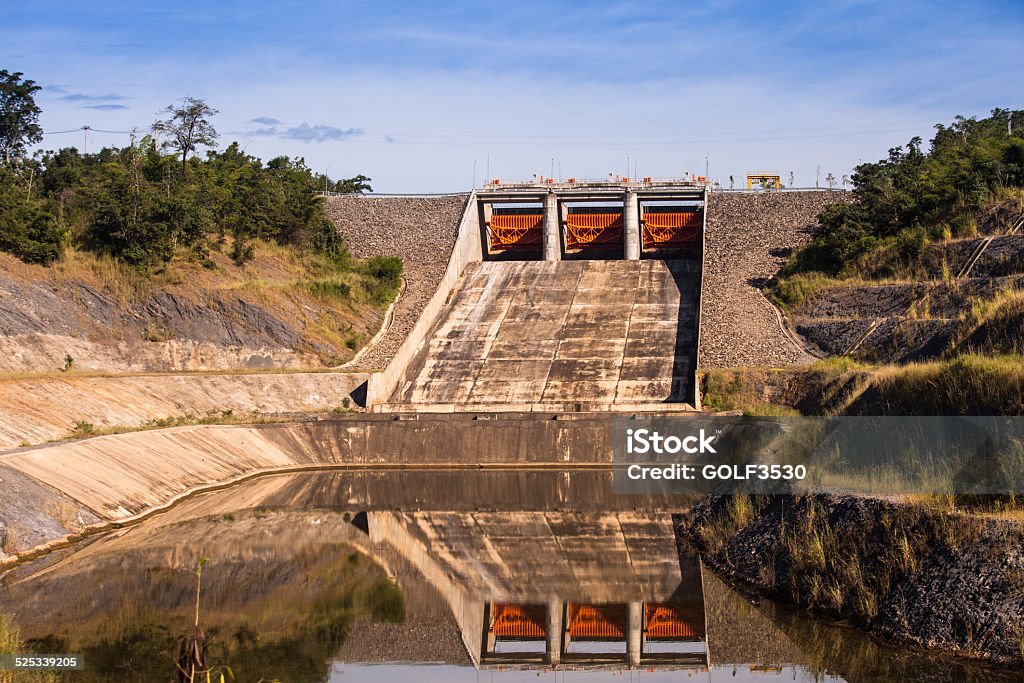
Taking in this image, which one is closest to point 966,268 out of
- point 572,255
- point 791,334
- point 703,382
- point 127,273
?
point 791,334

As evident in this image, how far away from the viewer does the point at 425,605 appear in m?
25.2

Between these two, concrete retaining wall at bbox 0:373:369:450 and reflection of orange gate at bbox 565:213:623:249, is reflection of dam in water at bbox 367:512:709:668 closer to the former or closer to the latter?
concrete retaining wall at bbox 0:373:369:450

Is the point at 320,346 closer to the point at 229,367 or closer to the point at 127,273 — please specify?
the point at 229,367

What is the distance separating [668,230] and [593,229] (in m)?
4.34

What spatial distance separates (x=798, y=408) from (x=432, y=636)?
27.2m

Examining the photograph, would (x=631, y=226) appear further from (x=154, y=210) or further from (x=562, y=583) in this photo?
(x=562, y=583)

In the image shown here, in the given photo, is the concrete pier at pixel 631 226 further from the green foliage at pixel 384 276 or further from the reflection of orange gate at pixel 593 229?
the green foliage at pixel 384 276

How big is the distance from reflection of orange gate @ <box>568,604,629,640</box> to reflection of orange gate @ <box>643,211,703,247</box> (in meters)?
46.5

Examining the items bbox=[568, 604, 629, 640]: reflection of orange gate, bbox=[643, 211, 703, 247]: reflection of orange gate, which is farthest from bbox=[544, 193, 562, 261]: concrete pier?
bbox=[568, 604, 629, 640]: reflection of orange gate

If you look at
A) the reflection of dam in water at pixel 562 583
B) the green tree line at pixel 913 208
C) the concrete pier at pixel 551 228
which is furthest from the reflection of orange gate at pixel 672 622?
the concrete pier at pixel 551 228

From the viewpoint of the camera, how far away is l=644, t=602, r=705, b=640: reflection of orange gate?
73.8 ft

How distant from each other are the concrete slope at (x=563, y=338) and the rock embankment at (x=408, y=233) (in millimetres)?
1868

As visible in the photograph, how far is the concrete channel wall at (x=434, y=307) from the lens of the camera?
175 feet

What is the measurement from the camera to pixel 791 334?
180 ft
